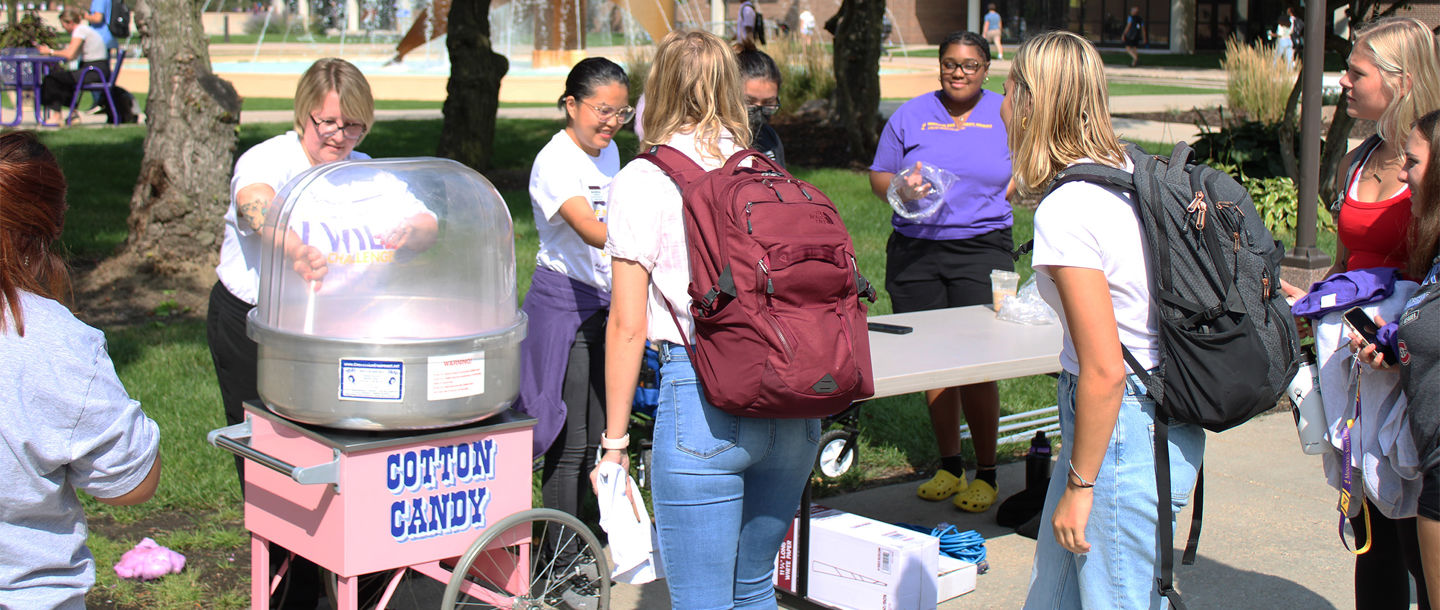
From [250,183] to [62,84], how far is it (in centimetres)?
1624

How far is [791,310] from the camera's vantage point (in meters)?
2.68

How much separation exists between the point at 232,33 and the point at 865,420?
177 feet

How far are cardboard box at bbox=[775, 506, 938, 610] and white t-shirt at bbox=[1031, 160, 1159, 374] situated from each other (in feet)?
5.19

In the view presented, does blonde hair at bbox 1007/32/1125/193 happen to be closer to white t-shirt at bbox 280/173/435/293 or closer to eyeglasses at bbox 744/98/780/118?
white t-shirt at bbox 280/173/435/293

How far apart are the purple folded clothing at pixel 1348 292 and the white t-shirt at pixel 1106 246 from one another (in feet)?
2.58

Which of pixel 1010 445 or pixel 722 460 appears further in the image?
pixel 1010 445

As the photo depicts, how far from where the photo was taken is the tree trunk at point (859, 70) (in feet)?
47.3

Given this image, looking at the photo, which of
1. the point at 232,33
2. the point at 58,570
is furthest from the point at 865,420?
the point at 232,33

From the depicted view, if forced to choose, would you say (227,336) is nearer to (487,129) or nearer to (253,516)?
(253,516)

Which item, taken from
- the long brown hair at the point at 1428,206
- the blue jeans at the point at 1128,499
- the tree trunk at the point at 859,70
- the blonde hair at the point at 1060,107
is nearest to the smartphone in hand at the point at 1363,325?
the long brown hair at the point at 1428,206

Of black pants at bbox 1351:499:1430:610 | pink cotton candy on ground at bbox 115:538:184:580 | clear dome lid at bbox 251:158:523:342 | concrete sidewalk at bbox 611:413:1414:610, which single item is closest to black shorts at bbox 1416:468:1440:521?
black pants at bbox 1351:499:1430:610

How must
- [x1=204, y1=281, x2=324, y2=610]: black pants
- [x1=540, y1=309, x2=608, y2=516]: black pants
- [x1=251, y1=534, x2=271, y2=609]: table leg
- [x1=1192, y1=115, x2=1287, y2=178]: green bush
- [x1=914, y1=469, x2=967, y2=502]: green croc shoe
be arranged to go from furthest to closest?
[x1=1192, y1=115, x2=1287, y2=178]: green bush → [x1=914, y1=469, x2=967, y2=502]: green croc shoe → [x1=540, y1=309, x2=608, y2=516]: black pants → [x1=204, y1=281, x2=324, y2=610]: black pants → [x1=251, y1=534, x2=271, y2=609]: table leg

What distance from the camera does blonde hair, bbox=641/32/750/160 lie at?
2.91 metres

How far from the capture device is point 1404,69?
338 centimetres
